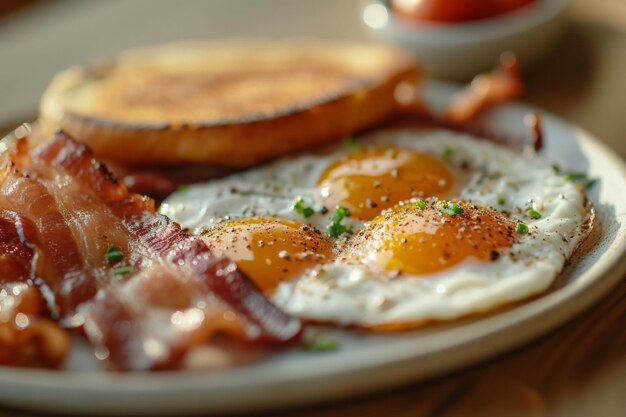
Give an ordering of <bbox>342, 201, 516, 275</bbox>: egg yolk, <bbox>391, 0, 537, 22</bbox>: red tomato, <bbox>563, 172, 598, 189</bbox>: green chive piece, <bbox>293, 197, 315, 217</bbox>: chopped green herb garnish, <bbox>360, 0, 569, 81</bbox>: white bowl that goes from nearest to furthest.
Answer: <bbox>342, 201, 516, 275</bbox>: egg yolk < <bbox>293, 197, 315, 217</bbox>: chopped green herb garnish < <bbox>563, 172, 598, 189</bbox>: green chive piece < <bbox>360, 0, 569, 81</bbox>: white bowl < <bbox>391, 0, 537, 22</bbox>: red tomato

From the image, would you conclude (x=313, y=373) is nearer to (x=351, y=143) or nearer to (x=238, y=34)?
(x=351, y=143)

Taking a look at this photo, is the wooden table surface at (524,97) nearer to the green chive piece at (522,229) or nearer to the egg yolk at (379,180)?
the green chive piece at (522,229)

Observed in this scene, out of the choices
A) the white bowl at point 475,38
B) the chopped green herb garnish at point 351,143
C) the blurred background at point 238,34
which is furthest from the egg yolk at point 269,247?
the white bowl at point 475,38

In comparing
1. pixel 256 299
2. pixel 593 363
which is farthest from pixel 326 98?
pixel 593 363

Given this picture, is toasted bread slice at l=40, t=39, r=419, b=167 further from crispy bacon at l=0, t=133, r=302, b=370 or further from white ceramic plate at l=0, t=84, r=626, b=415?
white ceramic plate at l=0, t=84, r=626, b=415

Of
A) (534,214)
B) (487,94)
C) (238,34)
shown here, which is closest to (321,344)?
(534,214)

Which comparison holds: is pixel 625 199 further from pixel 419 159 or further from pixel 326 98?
pixel 326 98

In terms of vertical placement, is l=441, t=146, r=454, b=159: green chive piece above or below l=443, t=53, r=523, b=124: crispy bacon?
below

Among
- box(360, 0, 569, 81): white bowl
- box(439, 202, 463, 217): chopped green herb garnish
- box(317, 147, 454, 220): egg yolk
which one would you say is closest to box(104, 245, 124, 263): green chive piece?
box(317, 147, 454, 220): egg yolk
